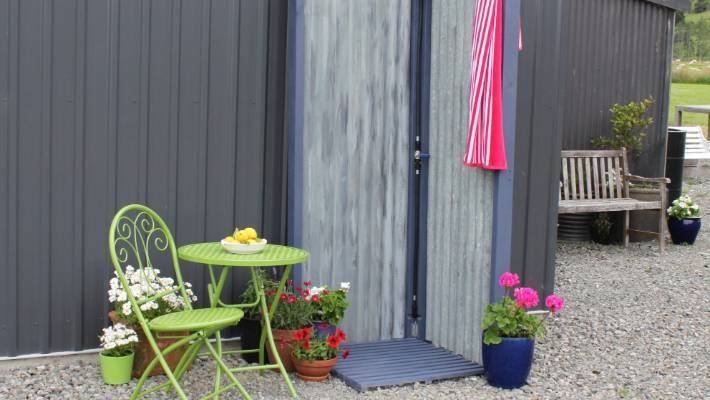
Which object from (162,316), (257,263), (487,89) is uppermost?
(487,89)

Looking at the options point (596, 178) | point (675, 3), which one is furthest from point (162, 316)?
point (675, 3)

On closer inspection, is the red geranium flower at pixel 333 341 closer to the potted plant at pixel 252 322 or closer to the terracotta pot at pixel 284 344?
the terracotta pot at pixel 284 344

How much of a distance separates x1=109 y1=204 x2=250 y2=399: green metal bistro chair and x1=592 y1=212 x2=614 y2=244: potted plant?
5632 millimetres

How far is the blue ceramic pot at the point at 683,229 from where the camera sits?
10062 millimetres

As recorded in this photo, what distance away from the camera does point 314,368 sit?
519 cm

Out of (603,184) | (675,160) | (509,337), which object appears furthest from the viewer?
(675,160)

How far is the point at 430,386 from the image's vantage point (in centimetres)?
521

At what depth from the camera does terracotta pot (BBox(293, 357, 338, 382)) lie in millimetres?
5184

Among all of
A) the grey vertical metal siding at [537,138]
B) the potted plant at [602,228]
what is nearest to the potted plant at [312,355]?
the grey vertical metal siding at [537,138]

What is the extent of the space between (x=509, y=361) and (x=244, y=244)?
1576mm

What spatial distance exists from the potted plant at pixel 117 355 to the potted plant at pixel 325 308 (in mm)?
1029

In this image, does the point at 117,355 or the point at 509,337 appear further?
the point at 509,337

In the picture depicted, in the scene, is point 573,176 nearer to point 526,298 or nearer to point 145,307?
point 526,298

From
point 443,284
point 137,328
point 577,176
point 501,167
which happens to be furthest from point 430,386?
point 577,176
